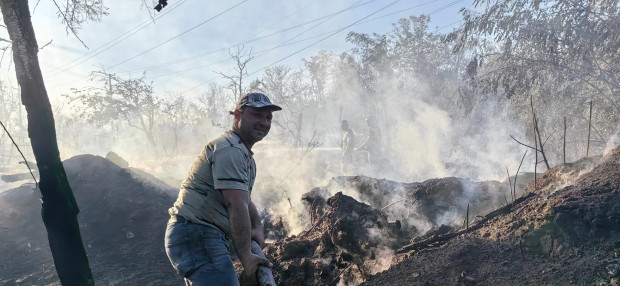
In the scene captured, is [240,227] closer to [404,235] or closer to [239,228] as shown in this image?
[239,228]

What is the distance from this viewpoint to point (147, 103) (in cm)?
2814

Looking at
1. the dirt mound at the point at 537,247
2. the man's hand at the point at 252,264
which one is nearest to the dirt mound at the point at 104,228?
the dirt mound at the point at 537,247

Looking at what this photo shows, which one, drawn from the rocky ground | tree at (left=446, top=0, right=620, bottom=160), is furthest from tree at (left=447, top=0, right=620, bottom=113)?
the rocky ground

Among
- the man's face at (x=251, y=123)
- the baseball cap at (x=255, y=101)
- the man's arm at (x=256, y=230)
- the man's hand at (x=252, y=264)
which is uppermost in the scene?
the baseball cap at (x=255, y=101)

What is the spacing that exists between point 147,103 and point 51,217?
27.8 m

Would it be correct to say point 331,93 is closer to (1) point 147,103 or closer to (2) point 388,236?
(1) point 147,103

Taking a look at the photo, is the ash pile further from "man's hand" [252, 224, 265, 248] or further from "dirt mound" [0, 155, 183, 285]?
"dirt mound" [0, 155, 183, 285]

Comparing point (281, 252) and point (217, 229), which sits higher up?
A: point (217, 229)

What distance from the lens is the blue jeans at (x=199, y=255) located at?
1.95 meters

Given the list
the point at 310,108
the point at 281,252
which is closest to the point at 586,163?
the point at 281,252

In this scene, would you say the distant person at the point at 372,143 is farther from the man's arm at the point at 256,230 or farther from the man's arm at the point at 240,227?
the man's arm at the point at 240,227

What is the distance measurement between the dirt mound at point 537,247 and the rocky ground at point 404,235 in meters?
0.01

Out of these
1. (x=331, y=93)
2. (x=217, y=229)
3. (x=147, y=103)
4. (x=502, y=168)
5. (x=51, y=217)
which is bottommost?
(x=502, y=168)

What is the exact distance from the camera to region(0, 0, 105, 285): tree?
120 inches
